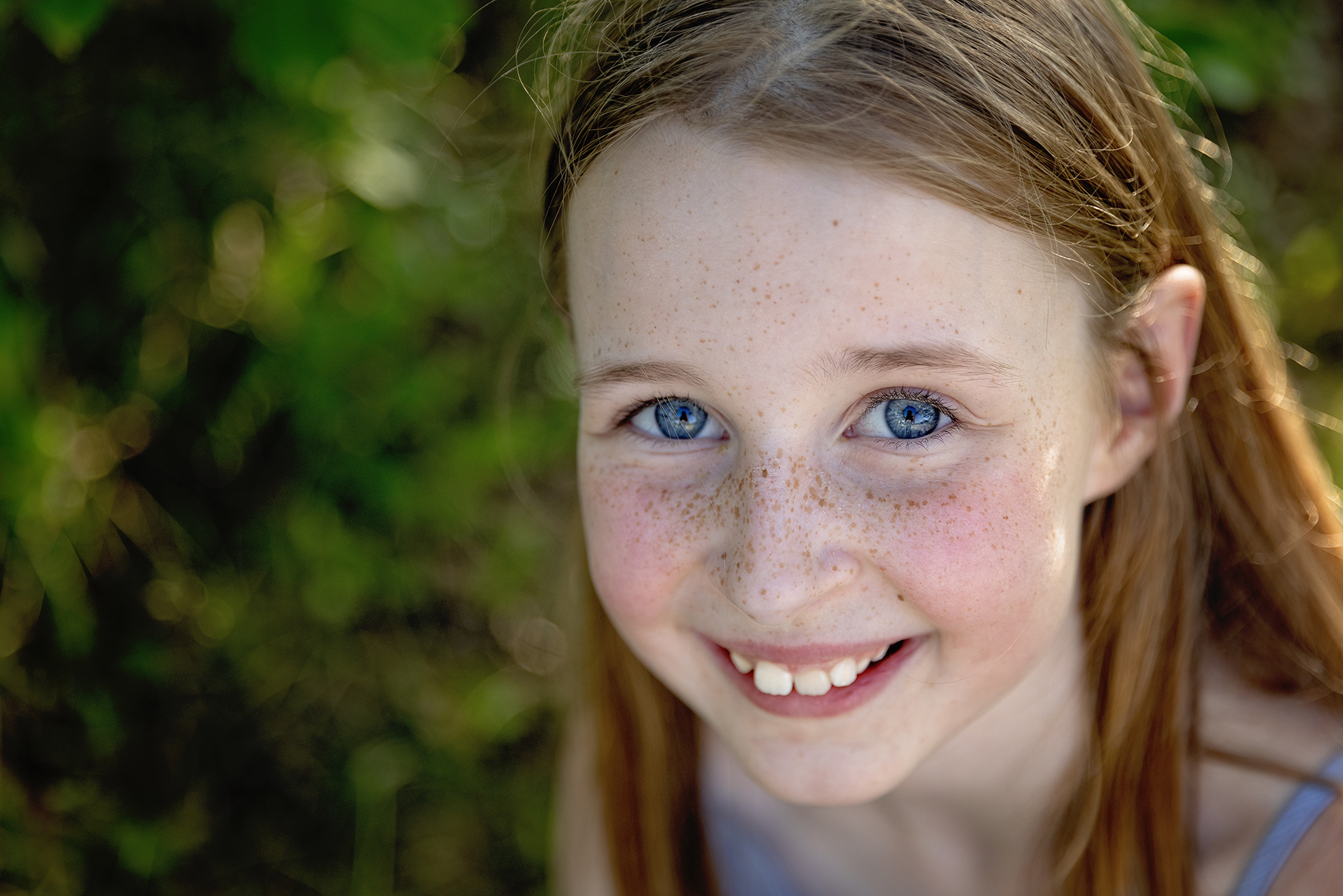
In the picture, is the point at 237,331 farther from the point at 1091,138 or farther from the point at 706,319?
the point at 1091,138

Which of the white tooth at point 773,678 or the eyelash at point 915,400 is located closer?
the eyelash at point 915,400

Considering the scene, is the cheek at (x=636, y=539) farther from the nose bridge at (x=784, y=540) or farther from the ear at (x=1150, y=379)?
the ear at (x=1150, y=379)

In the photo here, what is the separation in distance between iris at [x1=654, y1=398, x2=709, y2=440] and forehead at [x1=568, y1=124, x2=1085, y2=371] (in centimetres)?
16

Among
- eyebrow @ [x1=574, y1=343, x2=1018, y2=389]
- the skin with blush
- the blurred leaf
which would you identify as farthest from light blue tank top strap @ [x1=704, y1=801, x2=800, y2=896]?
the blurred leaf

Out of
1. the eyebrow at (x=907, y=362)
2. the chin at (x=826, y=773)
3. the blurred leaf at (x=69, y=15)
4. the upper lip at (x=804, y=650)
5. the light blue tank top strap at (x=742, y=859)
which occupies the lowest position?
the light blue tank top strap at (x=742, y=859)

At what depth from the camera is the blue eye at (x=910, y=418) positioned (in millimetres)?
1127

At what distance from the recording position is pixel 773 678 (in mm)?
1245

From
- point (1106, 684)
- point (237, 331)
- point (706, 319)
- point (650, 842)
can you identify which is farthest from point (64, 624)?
point (1106, 684)

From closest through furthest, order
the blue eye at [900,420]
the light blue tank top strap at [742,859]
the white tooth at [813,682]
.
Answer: the blue eye at [900,420] < the white tooth at [813,682] < the light blue tank top strap at [742,859]

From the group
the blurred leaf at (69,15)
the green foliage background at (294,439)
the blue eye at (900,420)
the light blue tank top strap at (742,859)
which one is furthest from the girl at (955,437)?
the green foliage background at (294,439)

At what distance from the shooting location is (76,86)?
2.16 m

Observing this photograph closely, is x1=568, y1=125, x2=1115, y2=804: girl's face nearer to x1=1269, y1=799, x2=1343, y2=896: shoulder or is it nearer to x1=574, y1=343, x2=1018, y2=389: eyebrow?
x1=574, y1=343, x2=1018, y2=389: eyebrow

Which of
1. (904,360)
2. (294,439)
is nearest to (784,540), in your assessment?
(904,360)

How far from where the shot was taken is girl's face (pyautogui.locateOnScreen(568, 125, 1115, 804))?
3.33 feet
